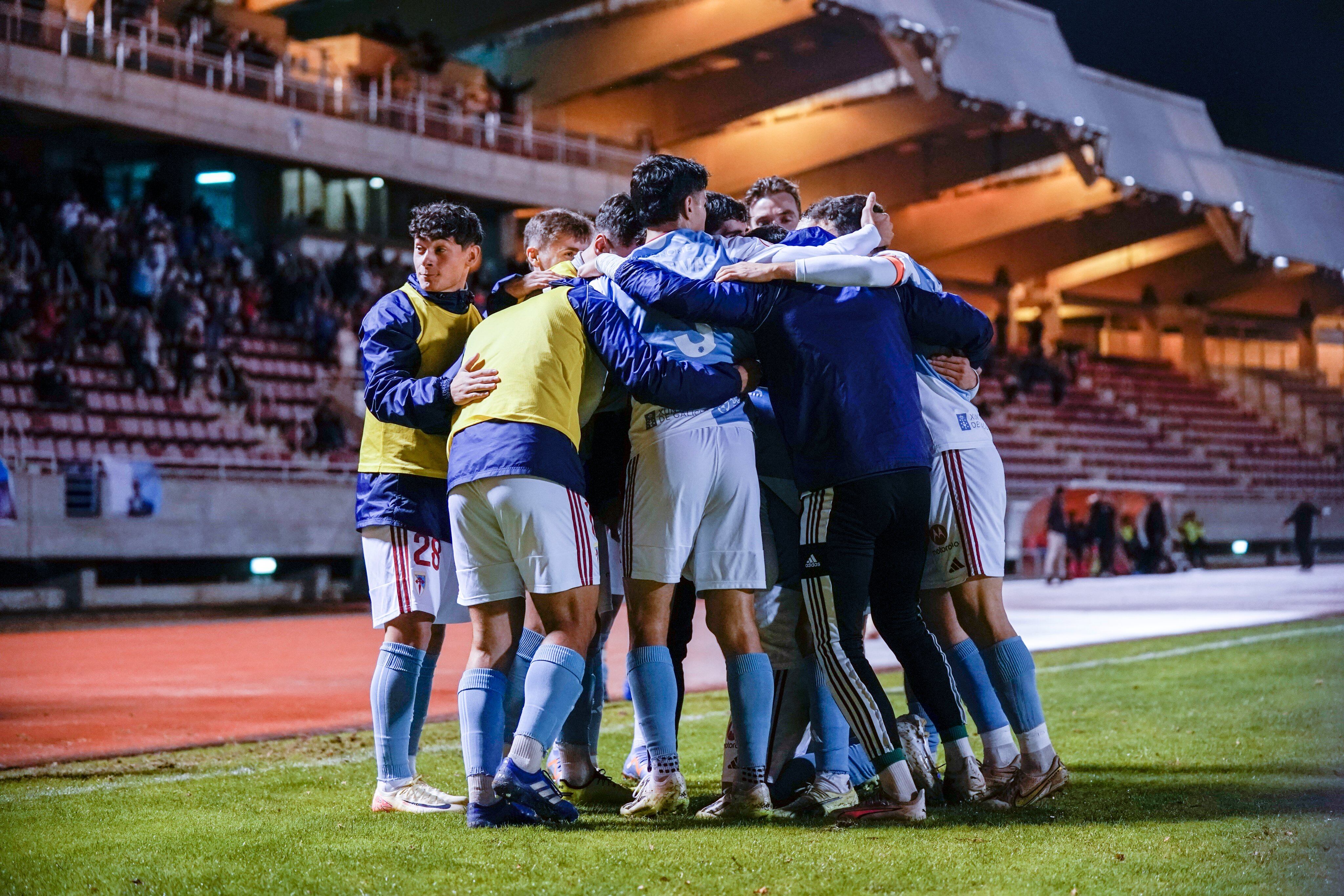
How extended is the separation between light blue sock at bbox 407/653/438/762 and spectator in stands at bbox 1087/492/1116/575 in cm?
2513

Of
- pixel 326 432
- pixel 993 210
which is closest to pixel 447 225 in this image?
pixel 326 432

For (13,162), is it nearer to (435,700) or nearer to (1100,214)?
(435,700)

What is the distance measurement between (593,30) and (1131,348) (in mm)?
25560

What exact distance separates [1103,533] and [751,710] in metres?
25.9

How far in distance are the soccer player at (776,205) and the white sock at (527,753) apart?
251 centimetres

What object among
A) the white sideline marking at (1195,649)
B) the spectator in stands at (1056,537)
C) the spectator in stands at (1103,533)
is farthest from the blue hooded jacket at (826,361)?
the spectator in stands at (1103,533)

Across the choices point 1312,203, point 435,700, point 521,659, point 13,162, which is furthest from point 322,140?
point 1312,203

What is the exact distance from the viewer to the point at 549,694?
15.7ft

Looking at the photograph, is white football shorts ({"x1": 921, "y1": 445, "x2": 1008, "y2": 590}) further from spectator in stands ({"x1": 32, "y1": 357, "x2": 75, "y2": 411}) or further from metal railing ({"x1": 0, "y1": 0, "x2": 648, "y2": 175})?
metal railing ({"x1": 0, "y1": 0, "x2": 648, "y2": 175})

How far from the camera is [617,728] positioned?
821cm

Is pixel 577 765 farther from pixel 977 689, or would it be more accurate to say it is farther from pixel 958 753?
pixel 977 689

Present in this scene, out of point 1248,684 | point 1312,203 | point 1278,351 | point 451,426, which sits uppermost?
point 1312,203

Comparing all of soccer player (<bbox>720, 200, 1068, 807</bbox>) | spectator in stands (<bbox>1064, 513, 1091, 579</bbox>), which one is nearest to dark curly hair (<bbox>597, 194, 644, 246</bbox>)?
soccer player (<bbox>720, 200, 1068, 807</bbox>)

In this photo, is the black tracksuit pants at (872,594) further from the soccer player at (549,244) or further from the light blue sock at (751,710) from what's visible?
the soccer player at (549,244)
